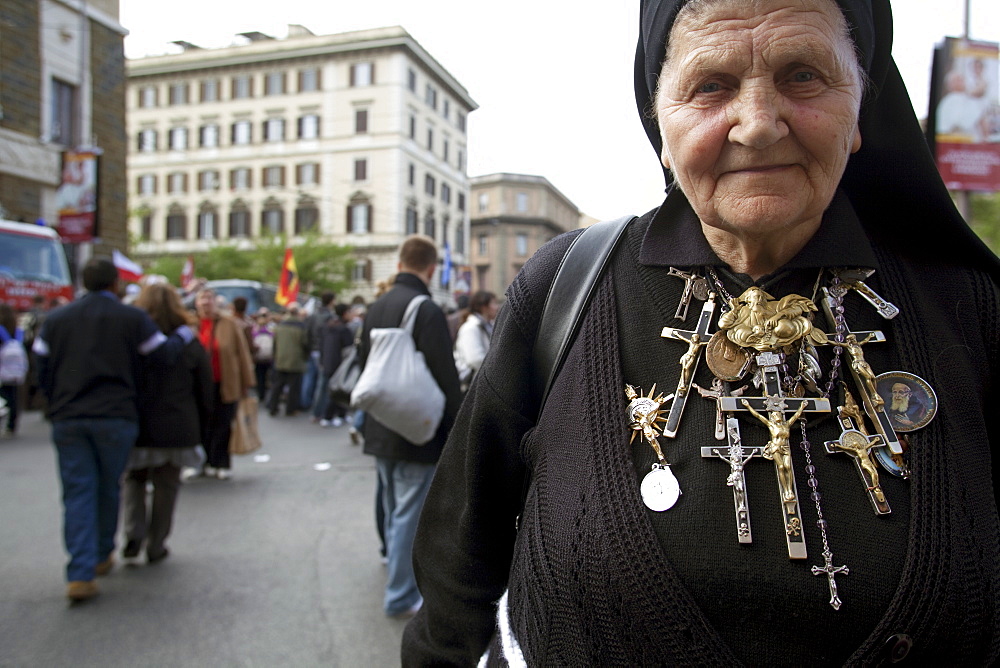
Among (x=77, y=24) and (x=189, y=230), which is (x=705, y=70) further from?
(x=189, y=230)

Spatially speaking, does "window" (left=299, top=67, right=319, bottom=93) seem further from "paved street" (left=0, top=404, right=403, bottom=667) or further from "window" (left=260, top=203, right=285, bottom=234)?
"paved street" (left=0, top=404, right=403, bottom=667)

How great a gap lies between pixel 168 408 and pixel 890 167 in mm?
4836

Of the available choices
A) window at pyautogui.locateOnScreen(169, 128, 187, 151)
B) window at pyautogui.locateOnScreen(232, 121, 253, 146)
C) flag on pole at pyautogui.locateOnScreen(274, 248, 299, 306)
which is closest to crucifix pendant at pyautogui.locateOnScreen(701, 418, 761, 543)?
flag on pole at pyautogui.locateOnScreen(274, 248, 299, 306)

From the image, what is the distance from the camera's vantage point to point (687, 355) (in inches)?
50.1

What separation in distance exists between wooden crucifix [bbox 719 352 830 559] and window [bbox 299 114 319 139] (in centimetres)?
5064

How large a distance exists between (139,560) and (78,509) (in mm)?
937

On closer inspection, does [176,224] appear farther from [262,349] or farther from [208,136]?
[262,349]

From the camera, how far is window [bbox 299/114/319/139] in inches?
1908

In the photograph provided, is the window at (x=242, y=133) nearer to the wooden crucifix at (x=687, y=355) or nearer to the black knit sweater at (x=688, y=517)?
the black knit sweater at (x=688, y=517)

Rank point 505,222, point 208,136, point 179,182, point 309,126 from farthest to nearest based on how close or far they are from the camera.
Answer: point 505,222 → point 179,182 → point 208,136 → point 309,126

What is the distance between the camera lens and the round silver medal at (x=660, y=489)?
3.84 feet

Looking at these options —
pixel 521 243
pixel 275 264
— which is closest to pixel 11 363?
pixel 275 264

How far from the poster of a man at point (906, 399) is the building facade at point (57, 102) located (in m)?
17.4

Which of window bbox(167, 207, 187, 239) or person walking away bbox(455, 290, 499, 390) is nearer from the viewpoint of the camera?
person walking away bbox(455, 290, 499, 390)
